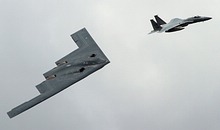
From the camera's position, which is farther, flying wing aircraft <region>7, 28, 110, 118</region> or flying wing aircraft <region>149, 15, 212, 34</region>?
flying wing aircraft <region>149, 15, 212, 34</region>

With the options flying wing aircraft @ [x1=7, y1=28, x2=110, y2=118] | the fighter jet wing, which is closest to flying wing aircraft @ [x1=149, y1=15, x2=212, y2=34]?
the fighter jet wing

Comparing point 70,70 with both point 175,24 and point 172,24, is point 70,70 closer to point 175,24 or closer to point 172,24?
point 175,24

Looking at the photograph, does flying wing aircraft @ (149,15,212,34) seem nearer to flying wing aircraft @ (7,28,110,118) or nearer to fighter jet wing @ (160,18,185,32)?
fighter jet wing @ (160,18,185,32)

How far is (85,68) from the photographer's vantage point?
8075cm

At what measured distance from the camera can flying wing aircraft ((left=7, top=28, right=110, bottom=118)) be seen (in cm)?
7575

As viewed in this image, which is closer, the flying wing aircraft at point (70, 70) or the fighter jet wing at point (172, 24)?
the flying wing aircraft at point (70, 70)

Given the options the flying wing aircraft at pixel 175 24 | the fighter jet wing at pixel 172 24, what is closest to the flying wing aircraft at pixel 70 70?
the fighter jet wing at pixel 172 24

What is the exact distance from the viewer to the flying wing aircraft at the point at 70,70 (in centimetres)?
7575

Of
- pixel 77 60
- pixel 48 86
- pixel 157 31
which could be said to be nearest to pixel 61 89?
pixel 48 86

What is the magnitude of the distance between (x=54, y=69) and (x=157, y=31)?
34.7 m

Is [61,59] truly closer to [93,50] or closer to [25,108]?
[93,50]

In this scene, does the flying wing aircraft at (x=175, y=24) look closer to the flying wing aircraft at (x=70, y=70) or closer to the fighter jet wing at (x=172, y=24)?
the fighter jet wing at (x=172, y=24)

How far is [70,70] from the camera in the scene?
81500 millimetres

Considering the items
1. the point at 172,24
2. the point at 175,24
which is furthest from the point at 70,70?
the point at 172,24
